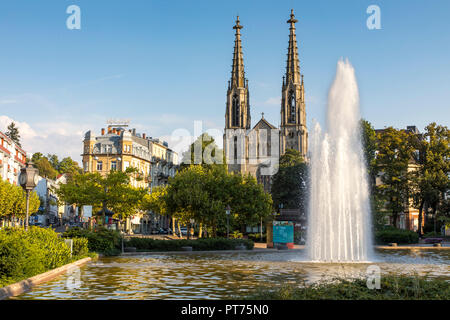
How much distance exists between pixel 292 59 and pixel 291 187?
1776 inches

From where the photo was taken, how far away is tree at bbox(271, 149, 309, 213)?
8338 cm

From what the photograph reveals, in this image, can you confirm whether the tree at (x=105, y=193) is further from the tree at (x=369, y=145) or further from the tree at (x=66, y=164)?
the tree at (x=66, y=164)

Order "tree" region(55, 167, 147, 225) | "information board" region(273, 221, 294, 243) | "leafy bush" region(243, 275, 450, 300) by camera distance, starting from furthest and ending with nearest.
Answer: "tree" region(55, 167, 147, 225)
"information board" region(273, 221, 294, 243)
"leafy bush" region(243, 275, 450, 300)

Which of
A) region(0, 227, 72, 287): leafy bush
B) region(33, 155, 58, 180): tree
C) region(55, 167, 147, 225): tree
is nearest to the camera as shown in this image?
region(0, 227, 72, 287): leafy bush

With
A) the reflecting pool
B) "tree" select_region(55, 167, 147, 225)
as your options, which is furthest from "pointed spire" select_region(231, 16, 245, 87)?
the reflecting pool

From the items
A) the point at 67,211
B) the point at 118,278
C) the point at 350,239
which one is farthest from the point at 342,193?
the point at 67,211

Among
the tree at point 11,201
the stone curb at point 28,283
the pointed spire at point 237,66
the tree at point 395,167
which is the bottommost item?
the stone curb at point 28,283

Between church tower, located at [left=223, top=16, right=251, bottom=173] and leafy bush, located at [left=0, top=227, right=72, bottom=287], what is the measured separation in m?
95.2

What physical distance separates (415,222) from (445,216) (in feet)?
69.2

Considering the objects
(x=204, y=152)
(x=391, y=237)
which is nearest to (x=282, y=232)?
(x=391, y=237)

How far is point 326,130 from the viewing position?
33312mm

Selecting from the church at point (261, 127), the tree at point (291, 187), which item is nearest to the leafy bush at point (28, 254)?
the tree at point (291, 187)

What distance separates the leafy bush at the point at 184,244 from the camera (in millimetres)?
36781

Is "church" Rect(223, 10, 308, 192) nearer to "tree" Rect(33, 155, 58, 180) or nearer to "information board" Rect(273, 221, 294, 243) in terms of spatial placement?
"tree" Rect(33, 155, 58, 180)
